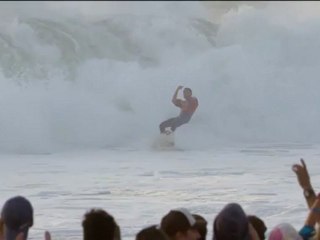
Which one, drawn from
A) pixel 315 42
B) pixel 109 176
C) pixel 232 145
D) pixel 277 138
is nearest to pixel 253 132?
pixel 277 138

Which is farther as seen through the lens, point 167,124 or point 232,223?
point 167,124

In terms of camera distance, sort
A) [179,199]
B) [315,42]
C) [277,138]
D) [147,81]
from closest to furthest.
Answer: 1. [179,199]
2. [277,138]
3. [147,81]
4. [315,42]

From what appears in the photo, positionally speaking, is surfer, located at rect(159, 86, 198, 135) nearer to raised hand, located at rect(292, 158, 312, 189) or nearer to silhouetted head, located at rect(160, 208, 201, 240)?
raised hand, located at rect(292, 158, 312, 189)

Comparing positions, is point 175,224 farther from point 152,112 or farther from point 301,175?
point 152,112

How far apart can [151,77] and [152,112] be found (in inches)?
77.8

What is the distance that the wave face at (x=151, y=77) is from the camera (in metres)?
18.8

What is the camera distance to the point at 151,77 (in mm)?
22625

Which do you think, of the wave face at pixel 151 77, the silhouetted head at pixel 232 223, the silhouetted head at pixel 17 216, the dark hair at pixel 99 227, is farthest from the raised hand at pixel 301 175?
the wave face at pixel 151 77

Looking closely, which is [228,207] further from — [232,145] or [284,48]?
[284,48]

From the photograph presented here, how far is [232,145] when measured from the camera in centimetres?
1772

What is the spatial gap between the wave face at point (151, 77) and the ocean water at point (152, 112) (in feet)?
0.13

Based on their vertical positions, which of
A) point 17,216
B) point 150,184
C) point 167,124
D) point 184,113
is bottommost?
point 17,216

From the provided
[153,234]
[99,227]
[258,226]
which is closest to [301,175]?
[258,226]

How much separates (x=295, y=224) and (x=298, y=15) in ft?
63.0
